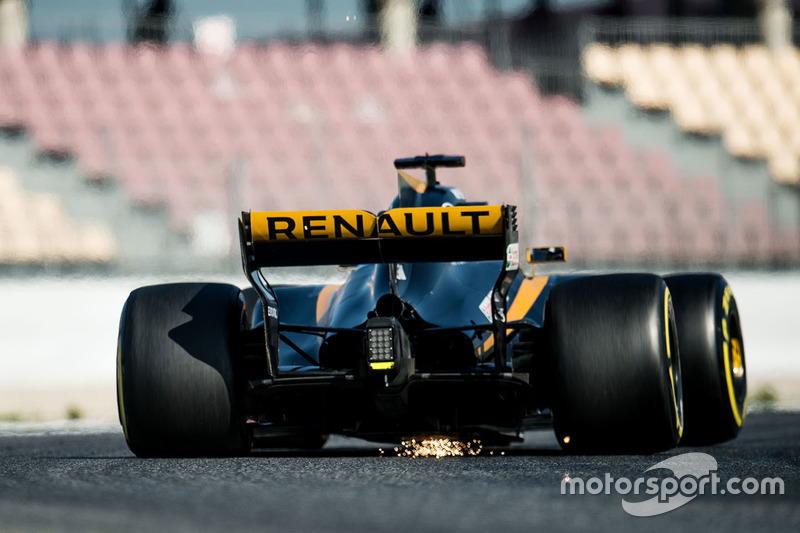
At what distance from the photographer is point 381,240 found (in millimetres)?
5102

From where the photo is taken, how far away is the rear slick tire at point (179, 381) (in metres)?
5.30

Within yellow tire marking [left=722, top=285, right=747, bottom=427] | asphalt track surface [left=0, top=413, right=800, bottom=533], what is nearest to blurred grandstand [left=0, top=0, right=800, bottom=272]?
yellow tire marking [left=722, top=285, right=747, bottom=427]

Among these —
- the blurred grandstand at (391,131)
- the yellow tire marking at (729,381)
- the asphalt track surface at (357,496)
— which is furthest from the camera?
the blurred grandstand at (391,131)

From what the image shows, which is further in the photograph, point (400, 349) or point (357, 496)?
point (400, 349)

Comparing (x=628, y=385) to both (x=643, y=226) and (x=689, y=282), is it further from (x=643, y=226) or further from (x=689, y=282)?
(x=643, y=226)

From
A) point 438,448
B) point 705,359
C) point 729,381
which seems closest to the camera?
point 438,448

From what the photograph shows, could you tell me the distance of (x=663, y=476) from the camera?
429cm

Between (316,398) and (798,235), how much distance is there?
33.2ft

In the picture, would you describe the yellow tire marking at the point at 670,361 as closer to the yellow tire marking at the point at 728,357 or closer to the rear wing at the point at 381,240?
the rear wing at the point at 381,240
